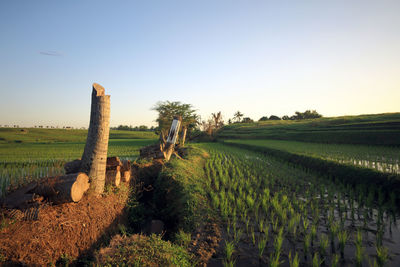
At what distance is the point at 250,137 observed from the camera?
101 ft

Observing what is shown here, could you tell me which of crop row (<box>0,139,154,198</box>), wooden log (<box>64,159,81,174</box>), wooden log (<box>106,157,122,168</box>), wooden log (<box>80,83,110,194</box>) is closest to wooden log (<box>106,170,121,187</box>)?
wooden log (<box>106,157,122,168</box>)

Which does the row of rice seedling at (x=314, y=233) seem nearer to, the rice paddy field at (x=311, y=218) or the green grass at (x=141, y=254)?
the rice paddy field at (x=311, y=218)

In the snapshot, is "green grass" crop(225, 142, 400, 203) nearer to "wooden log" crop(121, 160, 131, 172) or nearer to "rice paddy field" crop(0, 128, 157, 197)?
"wooden log" crop(121, 160, 131, 172)

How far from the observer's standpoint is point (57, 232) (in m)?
2.77

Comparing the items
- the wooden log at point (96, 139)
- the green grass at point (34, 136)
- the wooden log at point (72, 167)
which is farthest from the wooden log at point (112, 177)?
the green grass at point (34, 136)

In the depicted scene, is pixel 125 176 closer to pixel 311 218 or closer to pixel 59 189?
pixel 59 189

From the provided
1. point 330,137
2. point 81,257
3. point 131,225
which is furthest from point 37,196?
point 330,137

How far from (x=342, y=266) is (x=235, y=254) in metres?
1.45

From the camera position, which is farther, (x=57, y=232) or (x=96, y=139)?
(x=96, y=139)

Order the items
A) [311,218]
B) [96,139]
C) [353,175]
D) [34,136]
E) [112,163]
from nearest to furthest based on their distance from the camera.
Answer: [96,139] → [311,218] → [112,163] → [353,175] → [34,136]

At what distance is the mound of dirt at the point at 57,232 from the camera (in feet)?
7.90

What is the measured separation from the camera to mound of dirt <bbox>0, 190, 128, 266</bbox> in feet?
7.90

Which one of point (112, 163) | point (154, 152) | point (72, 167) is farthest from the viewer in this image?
point (154, 152)

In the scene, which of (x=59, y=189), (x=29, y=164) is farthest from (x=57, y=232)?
(x=29, y=164)
